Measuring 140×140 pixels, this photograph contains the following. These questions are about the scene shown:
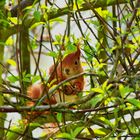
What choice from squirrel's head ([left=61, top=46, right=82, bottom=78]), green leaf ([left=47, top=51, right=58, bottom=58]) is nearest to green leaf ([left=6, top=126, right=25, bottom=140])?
green leaf ([left=47, top=51, right=58, bottom=58])

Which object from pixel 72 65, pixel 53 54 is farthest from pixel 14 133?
pixel 72 65

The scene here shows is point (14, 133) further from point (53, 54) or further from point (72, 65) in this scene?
point (72, 65)

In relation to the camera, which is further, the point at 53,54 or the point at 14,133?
the point at 14,133

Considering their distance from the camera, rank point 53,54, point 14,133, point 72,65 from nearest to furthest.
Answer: point 53,54
point 14,133
point 72,65

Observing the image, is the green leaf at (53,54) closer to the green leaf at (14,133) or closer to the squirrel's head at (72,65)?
the green leaf at (14,133)

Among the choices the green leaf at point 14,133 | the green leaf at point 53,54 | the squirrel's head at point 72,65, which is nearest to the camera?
the green leaf at point 53,54

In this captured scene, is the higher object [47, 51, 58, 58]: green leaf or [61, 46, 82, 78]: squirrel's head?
[61, 46, 82, 78]: squirrel's head

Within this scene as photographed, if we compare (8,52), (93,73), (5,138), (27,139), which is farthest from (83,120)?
(8,52)

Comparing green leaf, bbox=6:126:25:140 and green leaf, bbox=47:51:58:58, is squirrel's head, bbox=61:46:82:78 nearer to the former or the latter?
green leaf, bbox=6:126:25:140

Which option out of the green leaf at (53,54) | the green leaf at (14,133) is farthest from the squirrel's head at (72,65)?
the green leaf at (53,54)

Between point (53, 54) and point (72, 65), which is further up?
point (72, 65)

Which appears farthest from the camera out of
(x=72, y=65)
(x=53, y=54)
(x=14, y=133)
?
(x=72, y=65)

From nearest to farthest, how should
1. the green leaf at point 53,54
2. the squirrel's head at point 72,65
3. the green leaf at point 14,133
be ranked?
1. the green leaf at point 53,54
2. the green leaf at point 14,133
3. the squirrel's head at point 72,65

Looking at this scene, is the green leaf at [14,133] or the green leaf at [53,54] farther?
the green leaf at [14,133]
